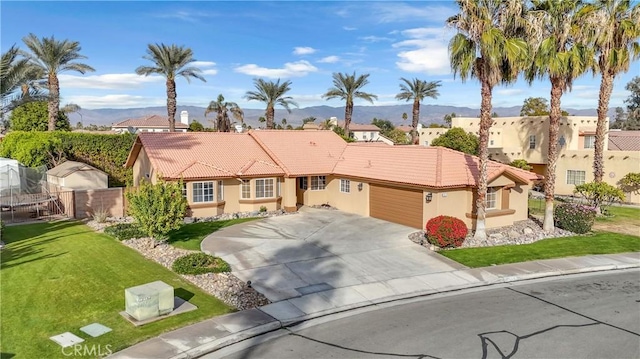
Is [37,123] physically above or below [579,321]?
above

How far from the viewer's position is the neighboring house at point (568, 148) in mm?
37812

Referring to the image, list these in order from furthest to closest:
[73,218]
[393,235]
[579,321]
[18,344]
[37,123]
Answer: [37,123]
[73,218]
[393,235]
[579,321]
[18,344]

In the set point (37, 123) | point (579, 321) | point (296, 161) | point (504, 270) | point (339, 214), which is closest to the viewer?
point (579, 321)

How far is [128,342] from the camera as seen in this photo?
11570mm

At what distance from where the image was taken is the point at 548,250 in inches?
848

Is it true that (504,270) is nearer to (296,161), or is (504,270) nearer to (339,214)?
(339,214)

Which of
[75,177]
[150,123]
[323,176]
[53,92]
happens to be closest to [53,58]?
[53,92]

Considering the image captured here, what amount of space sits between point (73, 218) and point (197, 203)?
6926mm

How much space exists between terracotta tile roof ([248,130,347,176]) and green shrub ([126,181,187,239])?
10.5 m

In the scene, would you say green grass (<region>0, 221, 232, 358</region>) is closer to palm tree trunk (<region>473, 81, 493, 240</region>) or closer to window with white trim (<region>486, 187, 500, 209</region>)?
palm tree trunk (<region>473, 81, 493, 240</region>)

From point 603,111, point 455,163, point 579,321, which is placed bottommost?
point 579,321

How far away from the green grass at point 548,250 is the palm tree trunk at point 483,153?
54.1 inches

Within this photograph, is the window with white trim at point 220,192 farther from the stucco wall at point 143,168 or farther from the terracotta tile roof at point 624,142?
the terracotta tile roof at point 624,142

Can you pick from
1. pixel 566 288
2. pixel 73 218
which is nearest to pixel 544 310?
pixel 566 288
